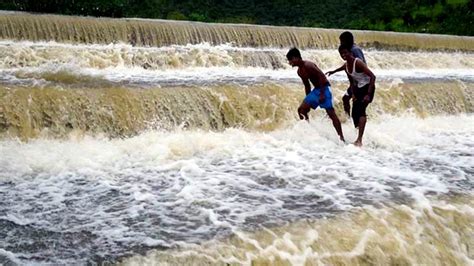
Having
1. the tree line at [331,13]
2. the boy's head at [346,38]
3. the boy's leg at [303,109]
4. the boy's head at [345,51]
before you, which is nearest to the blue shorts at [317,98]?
the boy's leg at [303,109]

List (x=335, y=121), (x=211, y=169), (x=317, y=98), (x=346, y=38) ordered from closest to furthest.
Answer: (x=211, y=169) → (x=346, y=38) → (x=317, y=98) → (x=335, y=121)

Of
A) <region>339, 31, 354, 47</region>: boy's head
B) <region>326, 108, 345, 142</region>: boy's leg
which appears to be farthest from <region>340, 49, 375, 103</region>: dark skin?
<region>326, 108, 345, 142</region>: boy's leg

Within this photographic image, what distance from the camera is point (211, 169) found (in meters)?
4.57

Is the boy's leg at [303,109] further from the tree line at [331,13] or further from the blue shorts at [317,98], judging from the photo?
the tree line at [331,13]

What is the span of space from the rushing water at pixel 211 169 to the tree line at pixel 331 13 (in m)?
10.8

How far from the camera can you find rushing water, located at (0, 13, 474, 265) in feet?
10.1

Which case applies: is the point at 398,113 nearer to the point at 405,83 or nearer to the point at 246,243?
the point at 405,83

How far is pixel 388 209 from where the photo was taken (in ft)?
11.5

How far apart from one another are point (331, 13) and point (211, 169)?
19.1 metres

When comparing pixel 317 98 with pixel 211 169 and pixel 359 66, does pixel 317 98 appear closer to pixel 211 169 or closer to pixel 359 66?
pixel 359 66

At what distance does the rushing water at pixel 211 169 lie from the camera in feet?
10.1

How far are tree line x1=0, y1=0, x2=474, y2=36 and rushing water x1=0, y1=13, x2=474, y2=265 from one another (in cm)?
1077

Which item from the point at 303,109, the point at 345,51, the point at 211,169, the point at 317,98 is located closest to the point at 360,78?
the point at 345,51

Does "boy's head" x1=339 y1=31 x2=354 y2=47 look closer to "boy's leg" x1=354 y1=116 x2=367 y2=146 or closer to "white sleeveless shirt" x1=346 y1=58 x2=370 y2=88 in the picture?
"white sleeveless shirt" x1=346 y1=58 x2=370 y2=88
